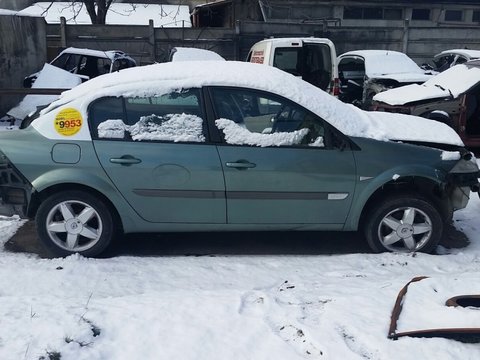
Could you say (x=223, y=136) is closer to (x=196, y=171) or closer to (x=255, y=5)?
(x=196, y=171)

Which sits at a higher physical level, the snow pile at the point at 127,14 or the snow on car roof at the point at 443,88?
the snow pile at the point at 127,14

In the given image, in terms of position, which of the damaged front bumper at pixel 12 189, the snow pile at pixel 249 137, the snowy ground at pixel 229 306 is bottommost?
the snowy ground at pixel 229 306

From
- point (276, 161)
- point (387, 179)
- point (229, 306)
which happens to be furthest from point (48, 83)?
point (229, 306)

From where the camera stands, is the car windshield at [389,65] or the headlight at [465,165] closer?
the headlight at [465,165]

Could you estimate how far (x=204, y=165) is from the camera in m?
4.34

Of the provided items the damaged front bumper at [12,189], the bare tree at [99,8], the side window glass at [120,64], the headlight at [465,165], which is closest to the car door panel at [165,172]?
the damaged front bumper at [12,189]

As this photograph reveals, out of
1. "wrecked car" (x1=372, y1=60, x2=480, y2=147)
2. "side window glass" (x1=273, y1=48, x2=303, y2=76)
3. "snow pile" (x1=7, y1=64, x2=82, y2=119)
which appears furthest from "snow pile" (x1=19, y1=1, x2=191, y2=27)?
"wrecked car" (x1=372, y1=60, x2=480, y2=147)

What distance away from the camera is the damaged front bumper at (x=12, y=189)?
172 inches

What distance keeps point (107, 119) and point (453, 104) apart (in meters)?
5.96

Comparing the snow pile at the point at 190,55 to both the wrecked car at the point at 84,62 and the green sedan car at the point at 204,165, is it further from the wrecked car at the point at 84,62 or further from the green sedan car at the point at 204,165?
the green sedan car at the point at 204,165

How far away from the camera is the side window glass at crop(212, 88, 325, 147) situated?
443 centimetres

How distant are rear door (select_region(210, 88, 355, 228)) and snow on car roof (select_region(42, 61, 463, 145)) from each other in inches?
4.5

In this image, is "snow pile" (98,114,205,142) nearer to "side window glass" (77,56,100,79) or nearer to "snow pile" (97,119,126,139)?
"snow pile" (97,119,126,139)

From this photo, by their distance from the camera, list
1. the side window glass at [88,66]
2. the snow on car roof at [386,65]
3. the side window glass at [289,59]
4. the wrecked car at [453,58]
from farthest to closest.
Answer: the side window glass at [88,66] → the wrecked car at [453,58] → the snow on car roof at [386,65] → the side window glass at [289,59]
